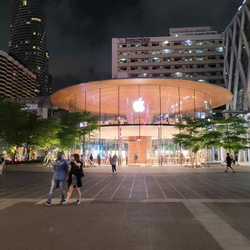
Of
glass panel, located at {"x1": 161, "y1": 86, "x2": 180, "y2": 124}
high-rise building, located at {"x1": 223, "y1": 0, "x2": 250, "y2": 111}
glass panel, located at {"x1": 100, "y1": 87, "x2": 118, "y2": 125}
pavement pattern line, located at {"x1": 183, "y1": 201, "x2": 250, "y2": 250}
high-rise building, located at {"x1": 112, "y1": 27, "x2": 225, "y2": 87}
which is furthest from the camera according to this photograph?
high-rise building, located at {"x1": 112, "y1": 27, "x2": 225, "y2": 87}

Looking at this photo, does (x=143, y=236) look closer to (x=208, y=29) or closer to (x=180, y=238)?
(x=180, y=238)

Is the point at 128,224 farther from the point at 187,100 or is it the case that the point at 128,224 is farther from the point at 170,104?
the point at 170,104

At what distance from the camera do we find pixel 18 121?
3825 centimetres

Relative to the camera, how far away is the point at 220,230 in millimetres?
6469

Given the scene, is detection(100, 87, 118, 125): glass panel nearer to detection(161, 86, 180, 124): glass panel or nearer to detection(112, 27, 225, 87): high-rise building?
detection(161, 86, 180, 124): glass panel

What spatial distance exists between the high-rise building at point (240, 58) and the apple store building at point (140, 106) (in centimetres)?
2394

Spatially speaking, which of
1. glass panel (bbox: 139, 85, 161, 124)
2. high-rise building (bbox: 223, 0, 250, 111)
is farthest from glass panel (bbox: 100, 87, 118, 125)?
high-rise building (bbox: 223, 0, 250, 111)

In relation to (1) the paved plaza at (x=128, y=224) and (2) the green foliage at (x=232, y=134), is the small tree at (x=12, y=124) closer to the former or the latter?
(1) the paved plaza at (x=128, y=224)

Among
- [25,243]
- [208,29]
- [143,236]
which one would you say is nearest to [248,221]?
[143,236]

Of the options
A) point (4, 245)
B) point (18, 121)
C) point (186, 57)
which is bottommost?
point (4, 245)

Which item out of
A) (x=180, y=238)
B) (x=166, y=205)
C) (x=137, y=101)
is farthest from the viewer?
(x=137, y=101)

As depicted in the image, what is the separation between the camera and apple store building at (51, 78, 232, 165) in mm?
37938

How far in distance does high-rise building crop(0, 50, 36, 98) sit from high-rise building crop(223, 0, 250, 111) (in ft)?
420

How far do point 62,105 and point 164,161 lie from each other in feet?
68.4
